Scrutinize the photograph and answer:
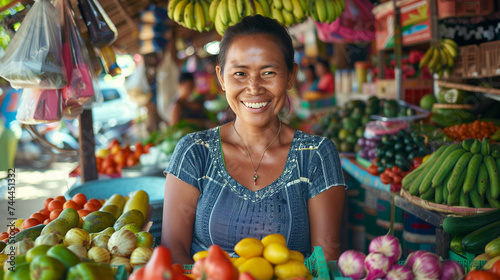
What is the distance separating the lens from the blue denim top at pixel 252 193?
1.83 meters

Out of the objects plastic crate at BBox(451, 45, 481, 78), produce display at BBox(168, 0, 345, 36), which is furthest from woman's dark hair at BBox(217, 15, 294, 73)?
plastic crate at BBox(451, 45, 481, 78)

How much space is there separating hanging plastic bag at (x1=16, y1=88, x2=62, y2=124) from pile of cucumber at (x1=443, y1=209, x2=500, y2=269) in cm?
231

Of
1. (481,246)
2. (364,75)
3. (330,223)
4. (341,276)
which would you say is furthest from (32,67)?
(364,75)

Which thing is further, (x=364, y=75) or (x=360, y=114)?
(x=364, y=75)

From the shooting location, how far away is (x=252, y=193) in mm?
1859

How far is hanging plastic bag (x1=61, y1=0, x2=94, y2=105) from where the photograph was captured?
2.37 m

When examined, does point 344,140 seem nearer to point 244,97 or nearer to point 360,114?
point 360,114

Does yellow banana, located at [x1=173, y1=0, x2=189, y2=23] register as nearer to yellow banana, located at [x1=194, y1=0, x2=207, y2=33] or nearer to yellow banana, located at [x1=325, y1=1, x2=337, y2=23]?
yellow banana, located at [x1=194, y1=0, x2=207, y2=33]

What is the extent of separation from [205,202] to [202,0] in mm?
1534

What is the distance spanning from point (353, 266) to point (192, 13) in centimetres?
204

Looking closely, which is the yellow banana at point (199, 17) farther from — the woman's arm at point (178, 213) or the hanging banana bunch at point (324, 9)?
the woman's arm at point (178, 213)

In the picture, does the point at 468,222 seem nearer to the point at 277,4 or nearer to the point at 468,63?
the point at 277,4

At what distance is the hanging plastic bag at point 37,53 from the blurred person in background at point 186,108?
3639 mm

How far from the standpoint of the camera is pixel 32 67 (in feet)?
6.90
